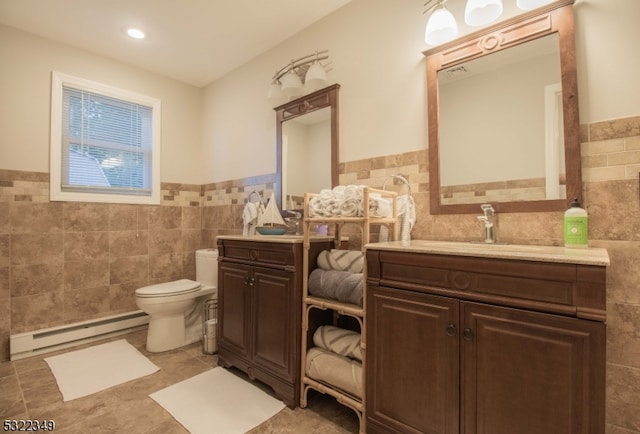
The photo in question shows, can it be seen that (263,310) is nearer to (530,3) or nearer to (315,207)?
(315,207)

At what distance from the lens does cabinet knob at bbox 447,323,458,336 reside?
1168 mm

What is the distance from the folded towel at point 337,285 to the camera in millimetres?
1552

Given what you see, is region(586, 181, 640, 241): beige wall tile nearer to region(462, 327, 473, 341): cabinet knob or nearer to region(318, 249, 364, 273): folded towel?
region(462, 327, 473, 341): cabinet knob

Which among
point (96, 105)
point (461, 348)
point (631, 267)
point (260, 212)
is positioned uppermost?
point (96, 105)

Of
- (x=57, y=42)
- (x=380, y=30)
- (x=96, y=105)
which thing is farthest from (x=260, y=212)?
(x=57, y=42)

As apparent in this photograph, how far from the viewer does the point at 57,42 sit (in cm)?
264

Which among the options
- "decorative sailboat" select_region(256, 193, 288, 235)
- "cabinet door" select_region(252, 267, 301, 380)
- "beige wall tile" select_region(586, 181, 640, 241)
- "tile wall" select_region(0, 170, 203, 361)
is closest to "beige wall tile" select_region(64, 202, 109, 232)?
"tile wall" select_region(0, 170, 203, 361)

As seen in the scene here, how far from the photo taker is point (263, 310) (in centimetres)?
189

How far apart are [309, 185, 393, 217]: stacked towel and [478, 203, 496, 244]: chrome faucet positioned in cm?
46

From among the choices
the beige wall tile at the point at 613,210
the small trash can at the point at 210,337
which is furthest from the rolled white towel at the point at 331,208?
the small trash can at the point at 210,337

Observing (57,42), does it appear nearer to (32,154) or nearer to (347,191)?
(32,154)

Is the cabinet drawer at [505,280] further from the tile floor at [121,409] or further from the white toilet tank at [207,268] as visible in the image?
the white toilet tank at [207,268]

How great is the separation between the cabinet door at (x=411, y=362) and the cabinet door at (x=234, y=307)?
0.92 m

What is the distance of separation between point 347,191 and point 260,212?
4.15 feet
